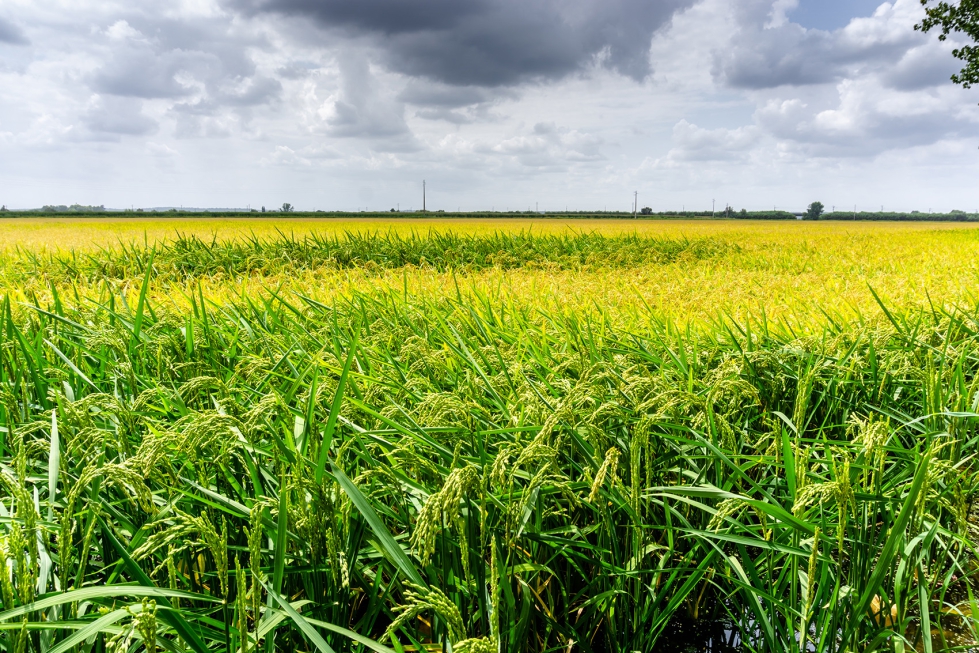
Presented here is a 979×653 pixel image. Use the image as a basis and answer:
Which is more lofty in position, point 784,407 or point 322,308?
point 322,308

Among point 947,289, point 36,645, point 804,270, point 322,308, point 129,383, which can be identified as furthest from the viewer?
point 804,270

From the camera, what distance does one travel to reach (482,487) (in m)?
1.15

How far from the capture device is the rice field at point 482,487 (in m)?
1.24

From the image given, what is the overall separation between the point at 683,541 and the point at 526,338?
45.4 inches

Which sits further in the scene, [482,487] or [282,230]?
[282,230]

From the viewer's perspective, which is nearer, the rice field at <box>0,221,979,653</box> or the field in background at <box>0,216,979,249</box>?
the rice field at <box>0,221,979,653</box>

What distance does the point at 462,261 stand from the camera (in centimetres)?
797

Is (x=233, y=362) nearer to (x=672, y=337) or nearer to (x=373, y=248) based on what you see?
(x=672, y=337)

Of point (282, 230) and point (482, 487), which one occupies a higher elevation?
point (282, 230)

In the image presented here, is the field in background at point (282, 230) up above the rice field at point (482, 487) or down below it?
above

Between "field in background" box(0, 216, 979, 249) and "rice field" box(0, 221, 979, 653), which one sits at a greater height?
"field in background" box(0, 216, 979, 249)

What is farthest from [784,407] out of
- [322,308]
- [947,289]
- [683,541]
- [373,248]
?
[373,248]

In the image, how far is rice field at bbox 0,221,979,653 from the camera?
1236 millimetres

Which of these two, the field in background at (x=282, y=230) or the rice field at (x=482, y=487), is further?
the field in background at (x=282, y=230)
